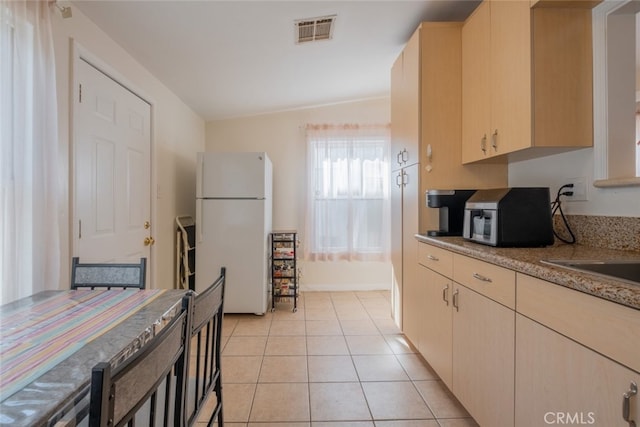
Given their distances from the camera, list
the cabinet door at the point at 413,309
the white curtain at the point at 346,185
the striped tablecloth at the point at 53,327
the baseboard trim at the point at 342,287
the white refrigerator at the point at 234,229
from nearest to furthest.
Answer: the striped tablecloth at the point at 53,327 → the cabinet door at the point at 413,309 → the white refrigerator at the point at 234,229 → the white curtain at the point at 346,185 → the baseboard trim at the point at 342,287

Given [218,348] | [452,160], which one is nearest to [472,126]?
[452,160]

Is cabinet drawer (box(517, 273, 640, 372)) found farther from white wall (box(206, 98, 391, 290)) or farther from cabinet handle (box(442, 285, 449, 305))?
white wall (box(206, 98, 391, 290))

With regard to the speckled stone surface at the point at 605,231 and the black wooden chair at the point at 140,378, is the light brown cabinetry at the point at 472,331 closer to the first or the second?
the speckled stone surface at the point at 605,231

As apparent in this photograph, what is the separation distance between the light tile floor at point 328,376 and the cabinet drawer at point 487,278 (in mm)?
768

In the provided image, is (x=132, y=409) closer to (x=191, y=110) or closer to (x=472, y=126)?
(x=472, y=126)

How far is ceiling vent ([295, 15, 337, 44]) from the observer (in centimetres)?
214

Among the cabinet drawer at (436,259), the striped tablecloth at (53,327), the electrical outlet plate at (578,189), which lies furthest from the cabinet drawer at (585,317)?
the striped tablecloth at (53,327)

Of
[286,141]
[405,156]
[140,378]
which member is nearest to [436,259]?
[405,156]

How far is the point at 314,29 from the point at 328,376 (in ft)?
8.12

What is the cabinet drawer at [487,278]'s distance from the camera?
1.14m

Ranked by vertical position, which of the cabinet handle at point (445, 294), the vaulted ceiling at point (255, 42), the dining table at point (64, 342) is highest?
the vaulted ceiling at point (255, 42)

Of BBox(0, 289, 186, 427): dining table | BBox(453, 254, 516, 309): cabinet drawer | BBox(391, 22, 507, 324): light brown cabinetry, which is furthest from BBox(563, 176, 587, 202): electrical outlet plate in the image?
BBox(0, 289, 186, 427): dining table

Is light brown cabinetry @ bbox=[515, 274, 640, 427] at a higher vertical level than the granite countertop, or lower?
lower

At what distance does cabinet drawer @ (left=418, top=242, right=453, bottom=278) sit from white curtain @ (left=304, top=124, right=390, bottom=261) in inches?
73.1
